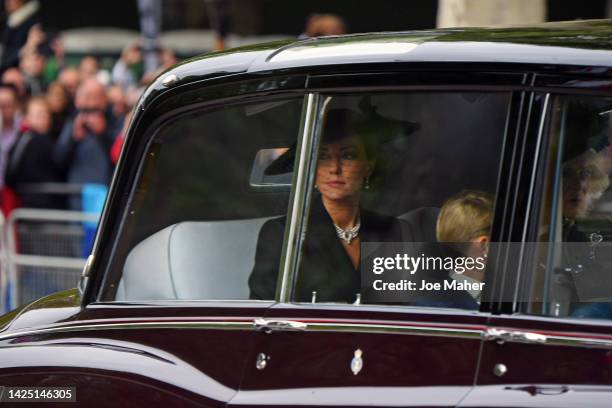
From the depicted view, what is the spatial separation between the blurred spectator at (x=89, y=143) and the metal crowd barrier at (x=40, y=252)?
1247 mm

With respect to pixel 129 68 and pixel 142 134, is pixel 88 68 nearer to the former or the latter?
pixel 129 68

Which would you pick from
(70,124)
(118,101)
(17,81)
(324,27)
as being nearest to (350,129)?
(324,27)

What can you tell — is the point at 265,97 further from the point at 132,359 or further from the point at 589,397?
the point at 589,397

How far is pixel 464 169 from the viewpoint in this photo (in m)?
2.91

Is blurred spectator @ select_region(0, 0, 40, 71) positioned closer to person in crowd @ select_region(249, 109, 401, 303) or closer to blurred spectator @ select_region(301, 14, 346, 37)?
blurred spectator @ select_region(301, 14, 346, 37)

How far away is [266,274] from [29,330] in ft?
2.53

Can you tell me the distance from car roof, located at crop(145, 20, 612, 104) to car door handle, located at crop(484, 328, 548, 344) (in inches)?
22.2

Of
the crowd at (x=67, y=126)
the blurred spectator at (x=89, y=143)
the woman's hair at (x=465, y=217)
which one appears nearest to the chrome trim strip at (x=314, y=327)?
the woman's hair at (x=465, y=217)

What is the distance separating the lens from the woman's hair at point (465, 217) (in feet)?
9.36

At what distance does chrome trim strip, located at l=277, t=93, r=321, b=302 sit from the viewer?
125 inches

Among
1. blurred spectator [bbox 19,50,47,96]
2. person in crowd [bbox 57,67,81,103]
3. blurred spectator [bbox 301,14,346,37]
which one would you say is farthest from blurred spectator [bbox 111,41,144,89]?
blurred spectator [bbox 301,14,346,37]

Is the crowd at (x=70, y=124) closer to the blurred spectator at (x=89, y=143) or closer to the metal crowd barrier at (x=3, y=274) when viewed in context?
the blurred spectator at (x=89, y=143)

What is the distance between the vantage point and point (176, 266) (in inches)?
139

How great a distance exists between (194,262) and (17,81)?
10.0m
